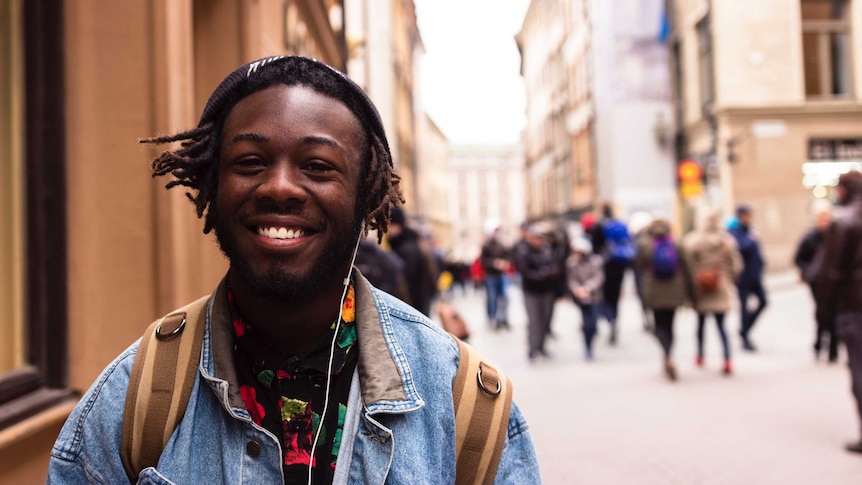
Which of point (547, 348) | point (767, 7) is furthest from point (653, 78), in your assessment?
point (547, 348)

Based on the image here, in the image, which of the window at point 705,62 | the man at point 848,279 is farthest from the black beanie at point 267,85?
the window at point 705,62

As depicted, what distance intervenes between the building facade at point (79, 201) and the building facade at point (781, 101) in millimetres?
18636

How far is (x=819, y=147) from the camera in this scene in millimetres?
21156

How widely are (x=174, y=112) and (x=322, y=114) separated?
315 centimetres

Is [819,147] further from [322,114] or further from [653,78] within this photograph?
[322,114]

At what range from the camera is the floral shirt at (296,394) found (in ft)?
4.82

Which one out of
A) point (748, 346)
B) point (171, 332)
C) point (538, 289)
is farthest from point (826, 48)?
point (171, 332)

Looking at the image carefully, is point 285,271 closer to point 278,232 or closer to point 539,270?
point 278,232

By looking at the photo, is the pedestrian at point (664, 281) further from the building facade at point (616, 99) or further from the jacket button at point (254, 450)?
the building facade at point (616, 99)

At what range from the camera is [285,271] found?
59.4 inches

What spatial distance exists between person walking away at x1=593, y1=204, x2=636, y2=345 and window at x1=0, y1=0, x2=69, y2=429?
27.4 ft

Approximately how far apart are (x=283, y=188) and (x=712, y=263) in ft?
26.1

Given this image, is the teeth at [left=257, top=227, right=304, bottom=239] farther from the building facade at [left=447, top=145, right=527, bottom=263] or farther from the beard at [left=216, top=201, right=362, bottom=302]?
the building facade at [left=447, top=145, right=527, bottom=263]

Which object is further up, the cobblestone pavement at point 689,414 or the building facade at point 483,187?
the building facade at point 483,187
